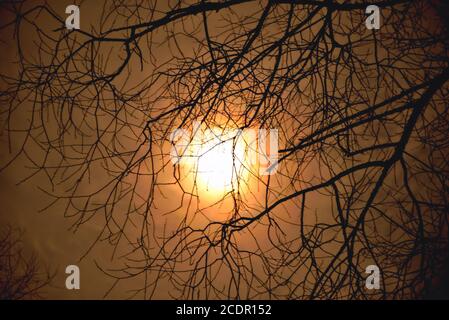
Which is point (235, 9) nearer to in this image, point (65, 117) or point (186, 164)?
point (186, 164)

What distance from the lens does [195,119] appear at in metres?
1.88

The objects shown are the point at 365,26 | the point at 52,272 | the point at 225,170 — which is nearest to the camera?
the point at 365,26

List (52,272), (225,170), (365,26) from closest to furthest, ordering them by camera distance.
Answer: (365,26) → (225,170) → (52,272)

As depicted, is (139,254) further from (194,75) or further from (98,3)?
(98,3)

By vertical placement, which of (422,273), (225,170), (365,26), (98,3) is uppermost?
(98,3)

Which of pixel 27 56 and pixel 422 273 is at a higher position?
pixel 27 56

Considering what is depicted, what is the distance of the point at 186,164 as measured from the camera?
7.04 feet

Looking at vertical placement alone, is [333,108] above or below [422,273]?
above

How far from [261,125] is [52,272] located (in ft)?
5.38

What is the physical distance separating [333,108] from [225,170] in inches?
25.0

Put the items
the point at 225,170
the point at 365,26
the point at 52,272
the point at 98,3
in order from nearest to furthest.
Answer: the point at 365,26
the point at 225,170
the point at 98,3
the point at 52,272
